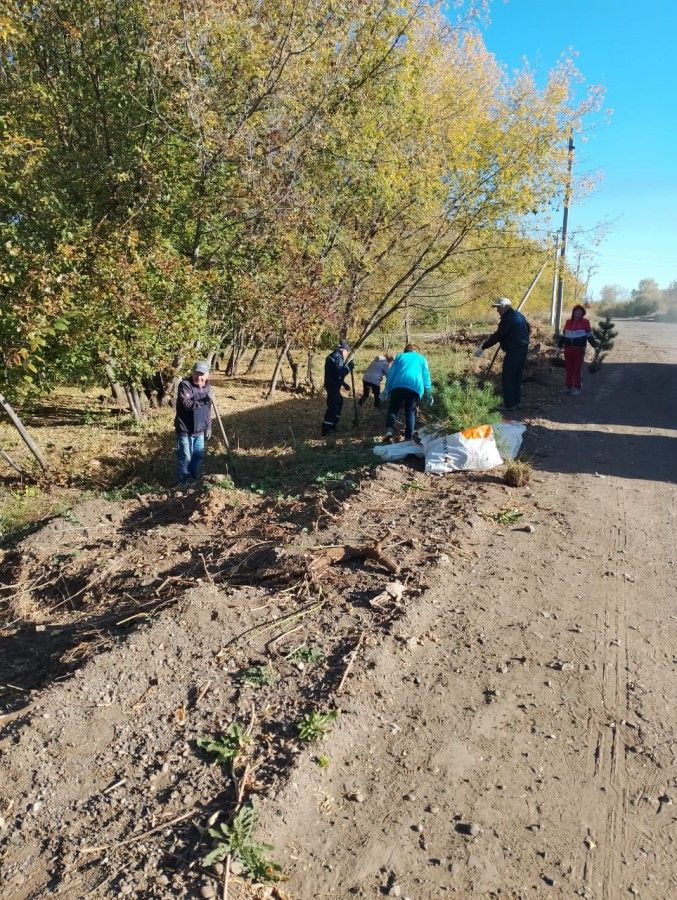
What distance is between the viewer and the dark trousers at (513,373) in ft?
31.8

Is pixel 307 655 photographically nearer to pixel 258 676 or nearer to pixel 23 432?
pixel 258 676

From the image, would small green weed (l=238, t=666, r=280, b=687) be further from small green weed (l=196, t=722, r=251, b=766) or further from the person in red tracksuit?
the person in red tracksuit

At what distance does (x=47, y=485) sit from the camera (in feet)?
31.0

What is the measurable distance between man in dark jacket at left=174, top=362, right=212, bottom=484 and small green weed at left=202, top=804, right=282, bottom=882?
636 centimetres

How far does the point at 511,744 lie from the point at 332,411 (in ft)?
28.4

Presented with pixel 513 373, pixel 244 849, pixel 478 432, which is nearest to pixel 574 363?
pixel 513 373

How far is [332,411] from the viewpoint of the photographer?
11.5 m

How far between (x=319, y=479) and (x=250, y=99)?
230 inches

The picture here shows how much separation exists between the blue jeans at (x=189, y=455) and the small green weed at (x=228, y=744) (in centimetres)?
A: 583

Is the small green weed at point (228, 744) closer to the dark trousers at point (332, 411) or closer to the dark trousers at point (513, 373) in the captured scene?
the dark trousers at point (513, 373)

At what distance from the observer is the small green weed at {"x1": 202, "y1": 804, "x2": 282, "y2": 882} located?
8.16 feet

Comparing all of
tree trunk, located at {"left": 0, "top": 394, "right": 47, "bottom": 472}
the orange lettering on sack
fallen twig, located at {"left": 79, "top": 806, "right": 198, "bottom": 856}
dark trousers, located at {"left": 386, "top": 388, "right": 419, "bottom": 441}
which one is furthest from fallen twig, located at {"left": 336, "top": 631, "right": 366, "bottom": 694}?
tree trunk, located at {"left": 0, "top": 394, "right": 47, "bottom": 472}

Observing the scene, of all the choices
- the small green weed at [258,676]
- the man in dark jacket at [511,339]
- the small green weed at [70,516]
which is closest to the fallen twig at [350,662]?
the small green weed at [258,676]

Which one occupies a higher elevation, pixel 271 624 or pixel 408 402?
pixel 408 402
